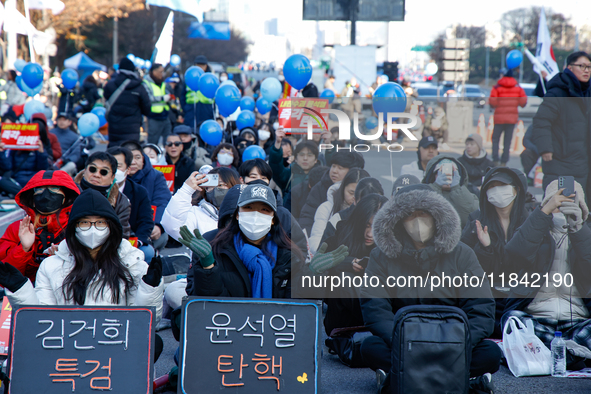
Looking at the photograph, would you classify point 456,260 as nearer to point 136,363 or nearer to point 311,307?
point 311,307

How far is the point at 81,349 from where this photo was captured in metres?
3.26

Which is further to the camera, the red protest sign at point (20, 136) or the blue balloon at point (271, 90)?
the blue balloon at point (271, 90)

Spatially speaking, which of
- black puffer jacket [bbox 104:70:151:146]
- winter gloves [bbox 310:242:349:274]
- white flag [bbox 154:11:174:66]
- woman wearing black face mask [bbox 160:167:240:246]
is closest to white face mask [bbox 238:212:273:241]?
winter gloves [bbox 310:242:349:274]

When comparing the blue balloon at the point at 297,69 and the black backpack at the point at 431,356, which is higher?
the blue balloon at the point at 297,69

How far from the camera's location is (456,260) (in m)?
3.96

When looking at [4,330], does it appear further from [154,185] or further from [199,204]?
[154,185]

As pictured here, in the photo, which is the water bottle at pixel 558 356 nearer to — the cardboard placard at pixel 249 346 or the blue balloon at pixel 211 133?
the cardboard placard at pixel 249 346

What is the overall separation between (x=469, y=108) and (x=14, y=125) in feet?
24.8

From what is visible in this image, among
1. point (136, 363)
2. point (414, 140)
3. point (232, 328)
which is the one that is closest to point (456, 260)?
point (414, 140)

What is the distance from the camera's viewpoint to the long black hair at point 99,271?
3637mm

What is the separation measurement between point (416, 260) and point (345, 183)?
83 centimetres

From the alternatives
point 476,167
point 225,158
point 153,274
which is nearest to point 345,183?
point 476,167

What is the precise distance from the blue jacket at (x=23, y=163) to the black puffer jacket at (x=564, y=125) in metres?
7.51

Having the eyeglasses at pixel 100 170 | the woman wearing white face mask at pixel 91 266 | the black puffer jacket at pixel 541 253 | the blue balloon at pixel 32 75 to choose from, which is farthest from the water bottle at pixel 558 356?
the blue balloon at pixel 32 75
